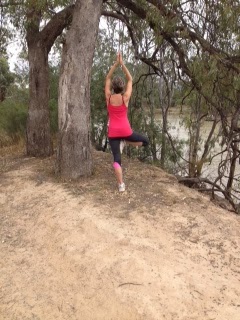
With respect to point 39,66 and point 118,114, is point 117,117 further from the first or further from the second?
point 39,66

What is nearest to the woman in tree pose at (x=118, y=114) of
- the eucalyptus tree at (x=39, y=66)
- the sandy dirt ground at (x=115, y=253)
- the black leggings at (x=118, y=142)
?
the black leggings at (x=118, y=142)

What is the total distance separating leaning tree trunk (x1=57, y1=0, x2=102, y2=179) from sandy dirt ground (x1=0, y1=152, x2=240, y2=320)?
339 millimetres

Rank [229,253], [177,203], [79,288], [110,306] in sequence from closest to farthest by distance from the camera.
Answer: [110,306], [79,288], [229,253], [177,203]

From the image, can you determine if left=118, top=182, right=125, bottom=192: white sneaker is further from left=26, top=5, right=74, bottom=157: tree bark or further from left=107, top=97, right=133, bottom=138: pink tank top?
left=26, top=5, right=74, bottom=157: tree bark

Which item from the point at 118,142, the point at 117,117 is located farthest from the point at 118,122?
the point at 118,142

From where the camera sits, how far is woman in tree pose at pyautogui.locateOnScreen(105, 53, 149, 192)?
549 centimetres

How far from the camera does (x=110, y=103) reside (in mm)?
5562

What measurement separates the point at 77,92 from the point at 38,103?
2.16 metres

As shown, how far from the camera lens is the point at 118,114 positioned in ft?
18.3

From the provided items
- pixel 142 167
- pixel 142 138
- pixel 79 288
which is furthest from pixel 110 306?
pixel 142 167

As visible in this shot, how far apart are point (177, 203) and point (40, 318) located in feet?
8.42

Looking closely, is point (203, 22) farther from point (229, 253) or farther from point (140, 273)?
point (140, 273)

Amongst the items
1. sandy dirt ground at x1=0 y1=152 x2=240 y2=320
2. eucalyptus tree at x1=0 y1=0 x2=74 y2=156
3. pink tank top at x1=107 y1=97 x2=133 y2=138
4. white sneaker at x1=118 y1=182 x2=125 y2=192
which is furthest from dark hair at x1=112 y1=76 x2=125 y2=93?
eucalyptus tree at x1=0 y1=0 x2=74 y2=156

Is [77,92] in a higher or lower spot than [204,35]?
lower
